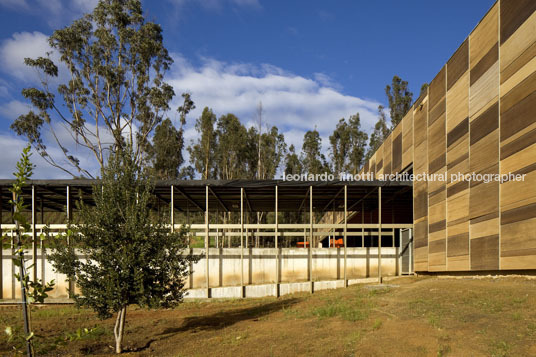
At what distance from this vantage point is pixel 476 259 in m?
13.1

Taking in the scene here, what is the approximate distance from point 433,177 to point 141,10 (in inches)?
1040

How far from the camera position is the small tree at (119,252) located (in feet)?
34.9

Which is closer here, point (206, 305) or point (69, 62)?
point (206, 305)

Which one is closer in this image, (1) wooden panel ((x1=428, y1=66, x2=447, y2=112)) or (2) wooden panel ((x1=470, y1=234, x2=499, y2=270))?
(2) wooden panel ((x1=470, y1=234, x2=499, y2=270))

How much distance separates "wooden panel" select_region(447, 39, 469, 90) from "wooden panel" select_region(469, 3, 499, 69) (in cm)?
33

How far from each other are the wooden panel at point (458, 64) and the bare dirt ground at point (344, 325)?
22.5 feet

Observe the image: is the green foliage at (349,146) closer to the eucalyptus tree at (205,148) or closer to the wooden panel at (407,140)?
the eucalyptus tree at (205,148)

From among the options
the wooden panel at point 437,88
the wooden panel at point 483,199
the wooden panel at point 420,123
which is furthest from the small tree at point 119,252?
the wooden panel at point 420,123

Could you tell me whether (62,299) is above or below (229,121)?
below

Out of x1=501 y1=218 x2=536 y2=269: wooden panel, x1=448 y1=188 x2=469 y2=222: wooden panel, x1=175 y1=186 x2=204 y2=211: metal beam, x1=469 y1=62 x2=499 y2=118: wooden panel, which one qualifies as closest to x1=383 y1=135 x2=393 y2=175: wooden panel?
x1=448 y1=188 x2=469 y2=222: wooden panel

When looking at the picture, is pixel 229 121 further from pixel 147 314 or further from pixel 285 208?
pixel 147 314

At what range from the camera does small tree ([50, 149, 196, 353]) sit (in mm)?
10633

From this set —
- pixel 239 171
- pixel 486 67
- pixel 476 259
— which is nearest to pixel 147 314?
pixel 476 259

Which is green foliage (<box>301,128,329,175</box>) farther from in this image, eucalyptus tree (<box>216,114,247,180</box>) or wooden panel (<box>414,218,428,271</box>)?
wooden panel (<box>414,218,428,271</box>)
